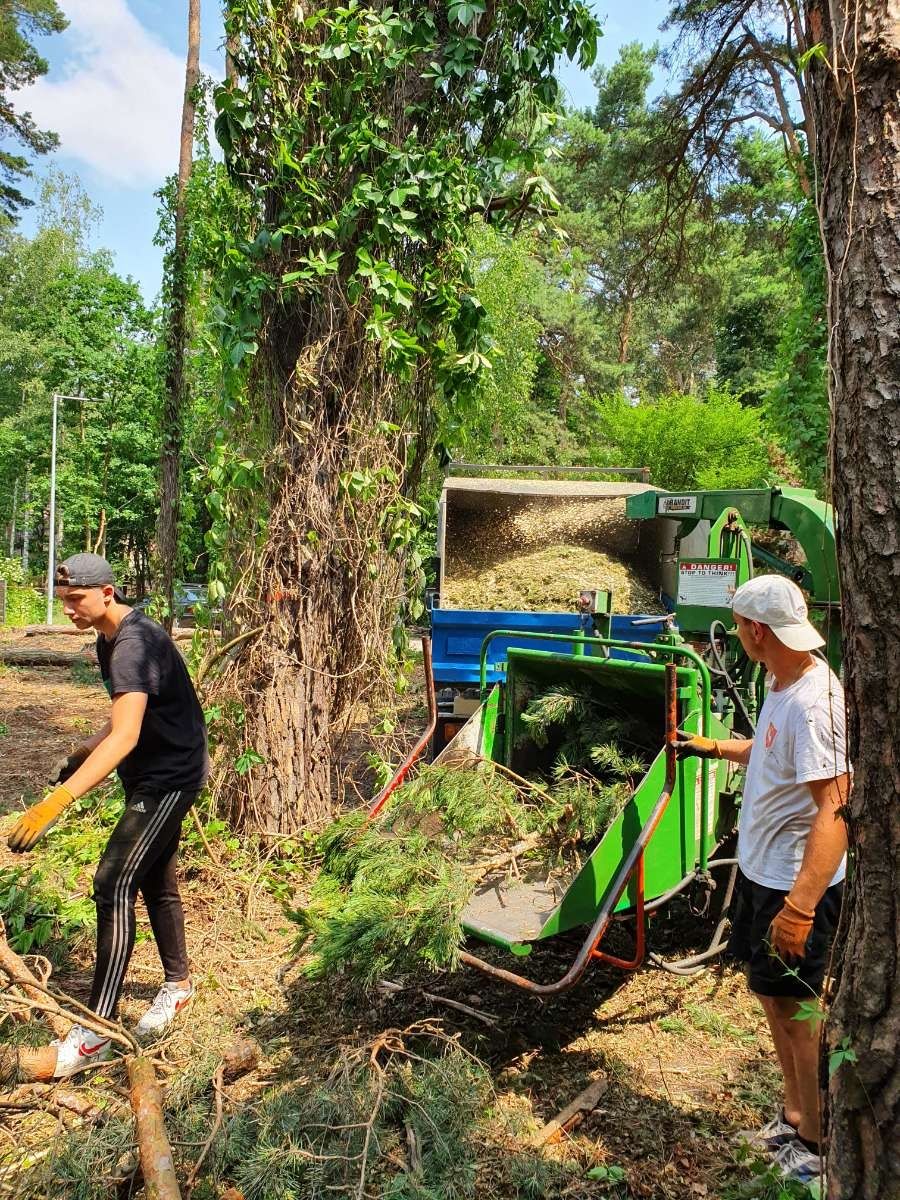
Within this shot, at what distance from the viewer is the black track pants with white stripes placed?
3225 millimetres

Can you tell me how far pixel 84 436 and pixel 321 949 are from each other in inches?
1110

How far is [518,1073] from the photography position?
10.6ft

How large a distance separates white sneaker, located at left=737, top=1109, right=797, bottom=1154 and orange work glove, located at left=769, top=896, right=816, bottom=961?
0.69 meters

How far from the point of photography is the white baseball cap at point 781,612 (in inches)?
102

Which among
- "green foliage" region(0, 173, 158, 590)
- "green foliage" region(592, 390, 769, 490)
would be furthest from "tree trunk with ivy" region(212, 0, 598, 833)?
"green foliage" region(0, 173, 158, 590)

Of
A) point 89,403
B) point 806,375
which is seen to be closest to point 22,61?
point 89,403

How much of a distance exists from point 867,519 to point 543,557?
6.50m

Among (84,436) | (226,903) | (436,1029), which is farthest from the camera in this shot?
(84,436)

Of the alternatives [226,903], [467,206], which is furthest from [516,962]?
[467,206]

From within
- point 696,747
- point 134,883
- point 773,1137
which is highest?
point 696,747

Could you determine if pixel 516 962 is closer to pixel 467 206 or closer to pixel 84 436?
pixel 467 206

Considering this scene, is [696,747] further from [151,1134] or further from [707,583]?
[151,1134]

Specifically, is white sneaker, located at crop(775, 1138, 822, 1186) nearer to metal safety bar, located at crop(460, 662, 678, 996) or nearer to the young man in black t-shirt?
metal safety bar, located at crop(460, 662, 678, 996)

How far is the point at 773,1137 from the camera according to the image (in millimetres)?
2713
